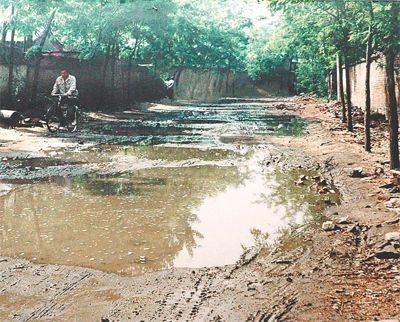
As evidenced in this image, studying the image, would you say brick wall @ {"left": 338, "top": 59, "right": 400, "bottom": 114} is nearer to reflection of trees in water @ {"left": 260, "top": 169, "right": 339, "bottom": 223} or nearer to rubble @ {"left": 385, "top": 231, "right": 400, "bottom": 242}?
reflection of trees in water @ {"left": 260, "top": 169, "right": 339, "bottom": 223}

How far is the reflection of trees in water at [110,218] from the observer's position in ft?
14.6

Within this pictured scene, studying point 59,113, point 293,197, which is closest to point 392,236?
point 293,197

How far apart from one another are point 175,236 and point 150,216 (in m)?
0.76

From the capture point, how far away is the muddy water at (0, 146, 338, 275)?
14.6 ft

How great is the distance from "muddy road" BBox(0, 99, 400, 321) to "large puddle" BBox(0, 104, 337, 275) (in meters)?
0.02

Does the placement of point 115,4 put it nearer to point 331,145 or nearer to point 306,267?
point 331,145

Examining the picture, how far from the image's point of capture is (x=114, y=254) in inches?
174

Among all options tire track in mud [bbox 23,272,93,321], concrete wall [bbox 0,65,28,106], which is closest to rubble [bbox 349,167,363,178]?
tire track in mud [bbox 23,272,93,321]

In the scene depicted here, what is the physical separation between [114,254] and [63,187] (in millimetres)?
2999

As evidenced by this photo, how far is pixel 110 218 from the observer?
5555mm

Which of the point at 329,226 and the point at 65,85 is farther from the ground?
the point at 65,85

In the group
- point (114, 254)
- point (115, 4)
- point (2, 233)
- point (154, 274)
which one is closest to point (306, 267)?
point (154, 274)

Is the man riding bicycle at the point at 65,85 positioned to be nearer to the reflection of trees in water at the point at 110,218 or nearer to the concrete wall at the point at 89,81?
the concrete wall at the point at 89,81

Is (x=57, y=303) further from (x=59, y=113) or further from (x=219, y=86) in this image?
(x=219, y=86)
